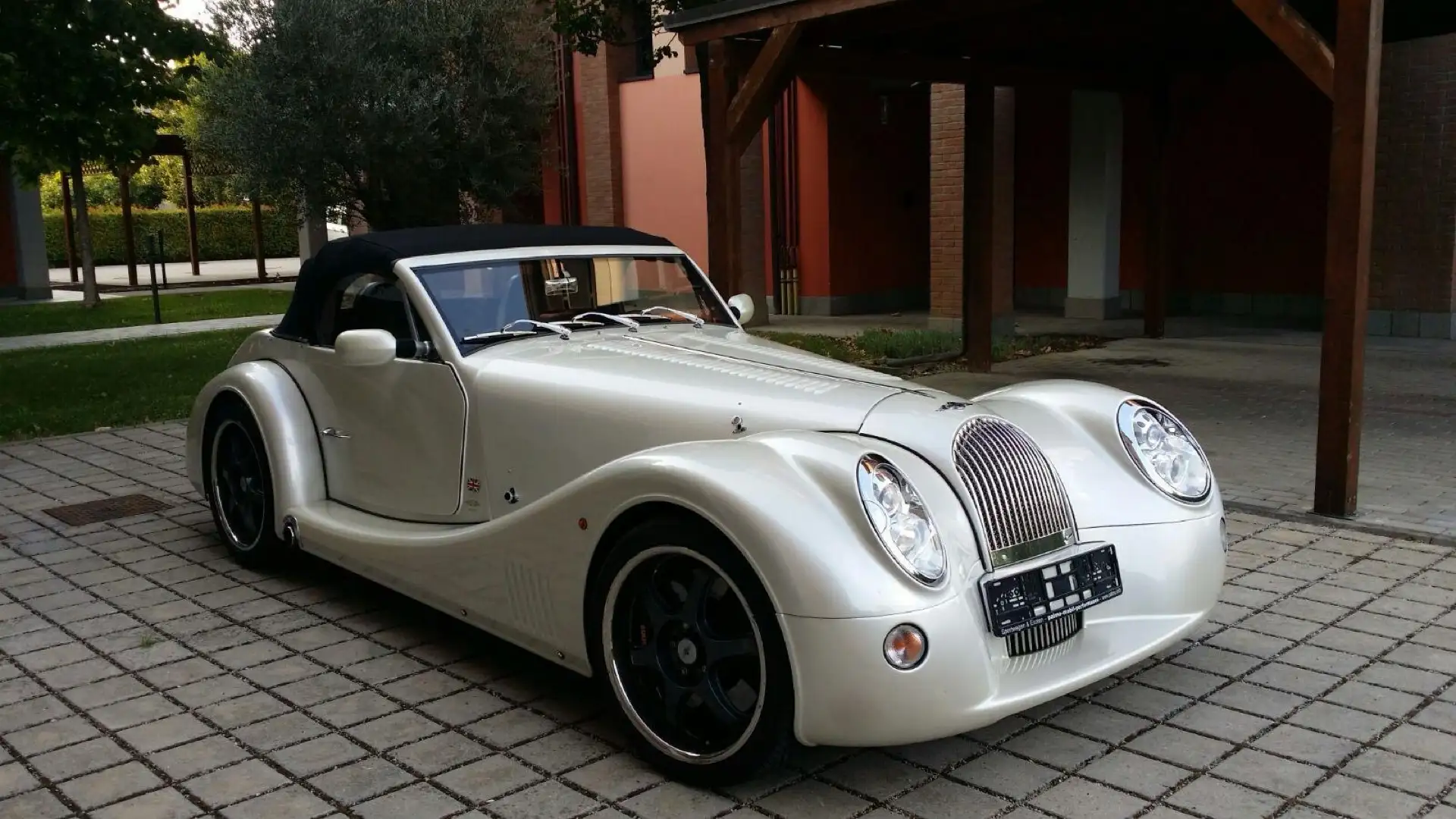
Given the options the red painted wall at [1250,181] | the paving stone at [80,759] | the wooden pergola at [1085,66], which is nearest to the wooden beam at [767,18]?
the wooden pergola at [1085,66]

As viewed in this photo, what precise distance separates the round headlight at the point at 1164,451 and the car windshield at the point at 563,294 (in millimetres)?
1890

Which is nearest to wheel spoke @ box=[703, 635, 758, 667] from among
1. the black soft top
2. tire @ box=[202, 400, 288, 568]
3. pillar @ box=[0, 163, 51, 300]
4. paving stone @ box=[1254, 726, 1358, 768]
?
paving stone @ box=[1254, 726, 1358, 768]

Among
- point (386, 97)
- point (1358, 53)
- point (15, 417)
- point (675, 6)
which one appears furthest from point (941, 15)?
point (386, 97)

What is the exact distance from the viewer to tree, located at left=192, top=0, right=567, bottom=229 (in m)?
16.9

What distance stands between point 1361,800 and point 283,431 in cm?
420

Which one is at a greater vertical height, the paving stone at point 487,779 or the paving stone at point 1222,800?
the paving stone at point 487,779

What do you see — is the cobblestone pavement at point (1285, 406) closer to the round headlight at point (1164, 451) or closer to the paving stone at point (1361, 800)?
the round headlight at point (1164, 451)

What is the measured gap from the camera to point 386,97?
56.8ft

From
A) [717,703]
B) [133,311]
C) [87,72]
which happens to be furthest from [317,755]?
[133,311]

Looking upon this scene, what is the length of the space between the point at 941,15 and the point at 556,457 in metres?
5.47

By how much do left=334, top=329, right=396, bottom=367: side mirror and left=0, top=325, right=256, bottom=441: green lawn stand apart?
18.9 feet

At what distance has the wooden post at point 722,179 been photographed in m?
8.52

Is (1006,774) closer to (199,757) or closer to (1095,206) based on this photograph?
(199,757)

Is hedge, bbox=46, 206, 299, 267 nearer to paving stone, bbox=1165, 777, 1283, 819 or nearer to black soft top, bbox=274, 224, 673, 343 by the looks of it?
black soft top, bbox=274, 224, 673, 343
